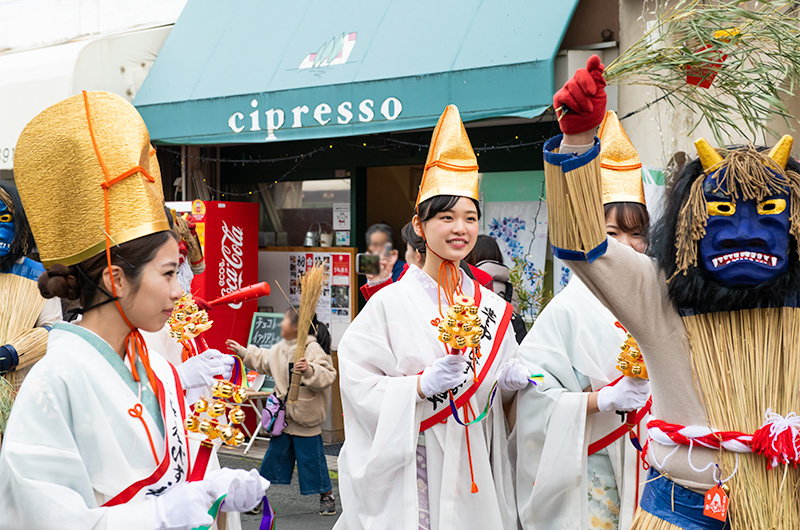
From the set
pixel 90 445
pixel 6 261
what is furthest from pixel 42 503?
pixel 6 261

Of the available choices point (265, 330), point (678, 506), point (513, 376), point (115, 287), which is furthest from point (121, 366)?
point (265, 330)

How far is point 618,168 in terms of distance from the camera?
3.49 metres

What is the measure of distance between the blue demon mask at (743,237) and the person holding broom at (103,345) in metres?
1.33

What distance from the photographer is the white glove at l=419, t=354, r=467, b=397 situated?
9.91 feet

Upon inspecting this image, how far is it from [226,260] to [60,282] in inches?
244

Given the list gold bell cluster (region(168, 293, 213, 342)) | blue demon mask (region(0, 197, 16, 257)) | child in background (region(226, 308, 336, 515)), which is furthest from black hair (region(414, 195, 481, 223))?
child in background (region(226, 308, 336, 515))

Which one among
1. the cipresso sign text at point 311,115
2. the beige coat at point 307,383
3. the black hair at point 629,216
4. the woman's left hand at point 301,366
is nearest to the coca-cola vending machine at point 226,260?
the cipresso sign text at point 311,115

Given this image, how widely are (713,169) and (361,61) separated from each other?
17.3 ft

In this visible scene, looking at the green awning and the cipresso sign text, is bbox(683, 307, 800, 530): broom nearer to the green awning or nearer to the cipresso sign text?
the green awning

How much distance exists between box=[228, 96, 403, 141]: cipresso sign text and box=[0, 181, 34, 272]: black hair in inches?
119

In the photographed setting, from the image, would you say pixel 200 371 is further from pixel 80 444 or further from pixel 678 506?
pixel 678 506

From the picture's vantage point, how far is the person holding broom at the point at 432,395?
3.28 m

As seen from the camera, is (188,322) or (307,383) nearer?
(188,322)

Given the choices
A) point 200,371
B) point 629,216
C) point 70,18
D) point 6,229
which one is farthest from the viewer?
point 70,18
